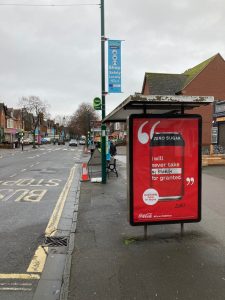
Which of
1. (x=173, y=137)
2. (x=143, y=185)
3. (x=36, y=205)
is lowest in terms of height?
(x=36, y=205)

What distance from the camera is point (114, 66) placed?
1252cm

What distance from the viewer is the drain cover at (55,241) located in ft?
19.7

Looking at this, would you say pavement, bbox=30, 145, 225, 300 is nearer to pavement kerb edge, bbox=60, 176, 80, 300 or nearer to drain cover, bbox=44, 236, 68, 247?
pavement kerb edge, bbox=60, 176, 80, 300

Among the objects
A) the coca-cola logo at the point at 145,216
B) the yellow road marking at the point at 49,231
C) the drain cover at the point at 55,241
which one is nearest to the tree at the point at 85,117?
the yellow road marking at the point at 49,231

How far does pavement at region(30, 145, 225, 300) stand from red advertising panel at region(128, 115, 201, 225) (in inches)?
18.4

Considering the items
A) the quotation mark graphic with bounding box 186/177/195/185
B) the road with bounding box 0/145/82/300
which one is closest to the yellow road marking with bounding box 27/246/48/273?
the road with bounding box 0/145/82/300

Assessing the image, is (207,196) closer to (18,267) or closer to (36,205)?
(36,205)

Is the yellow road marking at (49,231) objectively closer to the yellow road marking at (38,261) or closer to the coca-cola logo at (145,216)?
the yellow road marking at (38,261)

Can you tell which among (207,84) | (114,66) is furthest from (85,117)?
(114,66)

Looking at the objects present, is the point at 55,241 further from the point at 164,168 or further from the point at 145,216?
the point at 164,168

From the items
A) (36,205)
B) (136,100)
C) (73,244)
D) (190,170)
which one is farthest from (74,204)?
(136,100)

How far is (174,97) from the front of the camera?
529cm

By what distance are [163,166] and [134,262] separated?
1.66 metres

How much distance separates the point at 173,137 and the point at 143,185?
920mm
